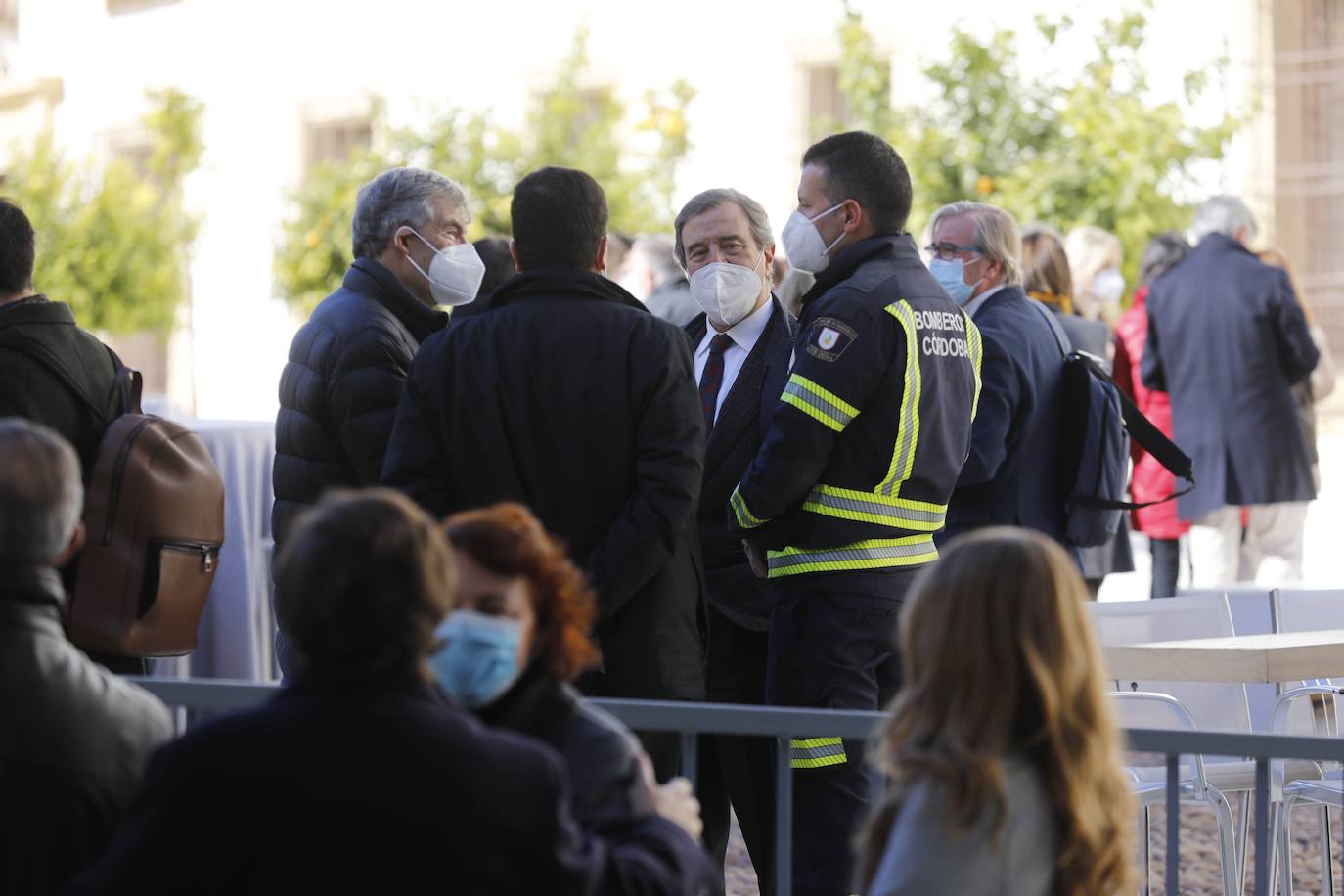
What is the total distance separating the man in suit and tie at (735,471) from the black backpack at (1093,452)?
51.8 inches

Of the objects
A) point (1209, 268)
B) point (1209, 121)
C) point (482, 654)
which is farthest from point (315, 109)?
point (482, 654)

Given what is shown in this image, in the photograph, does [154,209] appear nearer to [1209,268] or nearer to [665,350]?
[1209,268]

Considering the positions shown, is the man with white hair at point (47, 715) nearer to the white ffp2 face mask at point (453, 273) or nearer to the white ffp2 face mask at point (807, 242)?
the white ffp2 face mask at point (453, 273)

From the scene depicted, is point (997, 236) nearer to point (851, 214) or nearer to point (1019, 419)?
point (1019, 419)

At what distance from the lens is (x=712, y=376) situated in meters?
4.84

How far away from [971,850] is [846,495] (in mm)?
1947

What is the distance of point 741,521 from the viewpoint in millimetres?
4395

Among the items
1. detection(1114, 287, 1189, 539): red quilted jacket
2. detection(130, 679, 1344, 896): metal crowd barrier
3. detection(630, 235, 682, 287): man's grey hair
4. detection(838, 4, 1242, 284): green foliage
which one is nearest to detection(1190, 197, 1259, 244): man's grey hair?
detection(1114, 287, 1189, 539): red quilted jacket

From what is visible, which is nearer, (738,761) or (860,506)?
(860,506)

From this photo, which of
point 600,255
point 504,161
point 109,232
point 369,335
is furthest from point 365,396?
point 109,232

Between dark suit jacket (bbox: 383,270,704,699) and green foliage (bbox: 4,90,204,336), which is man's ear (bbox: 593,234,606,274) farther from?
green foliage (bbox: 4,90,204,336)

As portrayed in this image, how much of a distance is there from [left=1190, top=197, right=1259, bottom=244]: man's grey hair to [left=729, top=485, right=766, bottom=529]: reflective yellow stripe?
4.88m

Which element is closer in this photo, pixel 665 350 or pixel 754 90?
pixel 665 350

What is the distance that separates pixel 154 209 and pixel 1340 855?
15.8 meters
